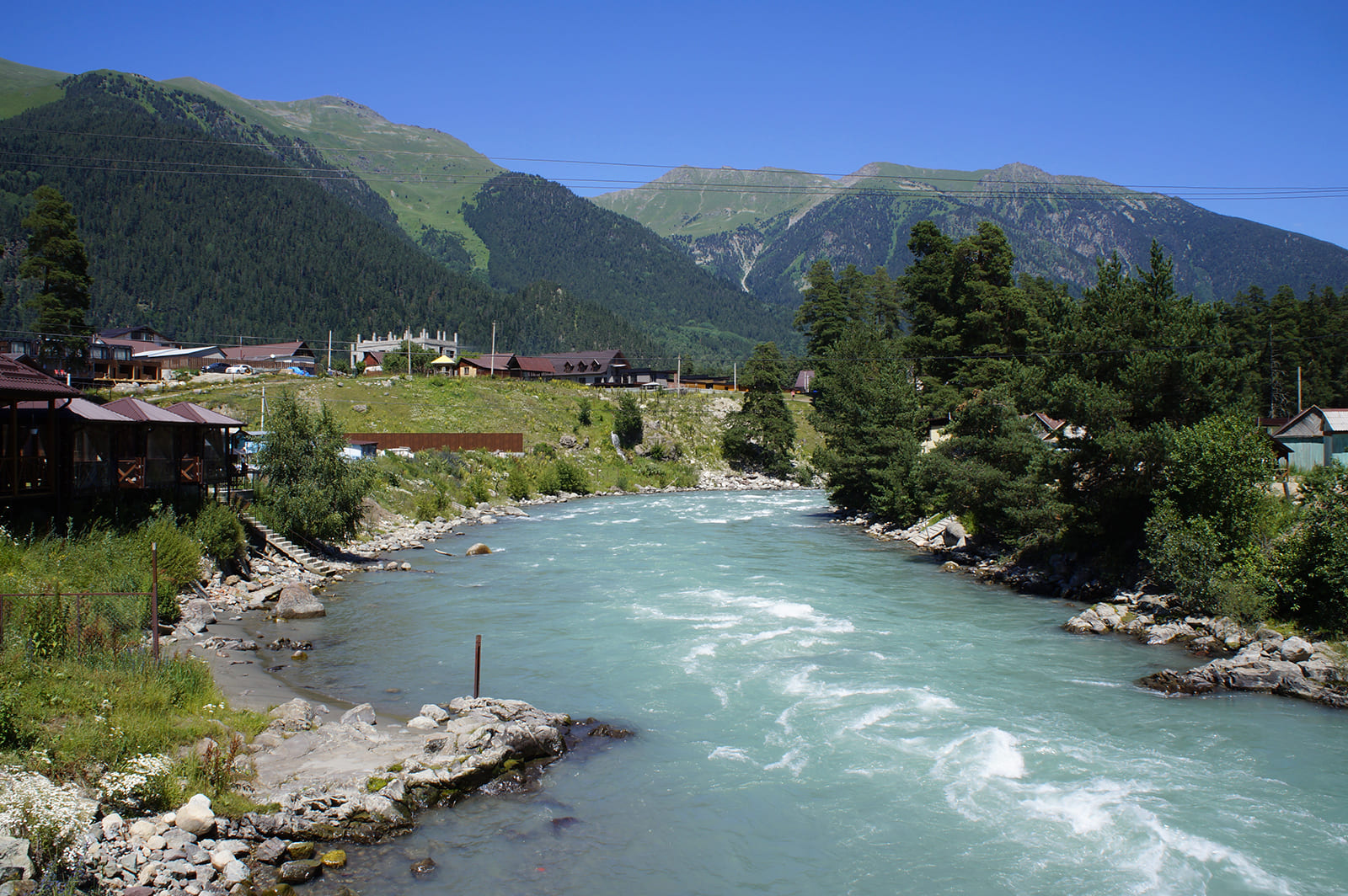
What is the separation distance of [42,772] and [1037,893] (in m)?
12.5

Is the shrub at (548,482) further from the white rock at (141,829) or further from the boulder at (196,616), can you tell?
the white rock at (141,829)

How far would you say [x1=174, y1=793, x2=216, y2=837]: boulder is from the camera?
9.93m

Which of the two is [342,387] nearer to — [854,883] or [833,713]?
[833,713]

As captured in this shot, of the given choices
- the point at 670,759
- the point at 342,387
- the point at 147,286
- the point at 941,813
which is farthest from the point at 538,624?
the point at 147,286

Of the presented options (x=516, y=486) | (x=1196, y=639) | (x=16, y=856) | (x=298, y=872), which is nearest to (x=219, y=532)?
(x=298, y=872)

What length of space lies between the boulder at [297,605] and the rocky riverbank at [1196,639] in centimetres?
2138

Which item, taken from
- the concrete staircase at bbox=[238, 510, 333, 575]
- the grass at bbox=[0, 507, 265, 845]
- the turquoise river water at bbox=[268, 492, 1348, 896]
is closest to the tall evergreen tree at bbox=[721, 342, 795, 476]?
the turquoise river water at bbox=[268, 492, 1348, 896]

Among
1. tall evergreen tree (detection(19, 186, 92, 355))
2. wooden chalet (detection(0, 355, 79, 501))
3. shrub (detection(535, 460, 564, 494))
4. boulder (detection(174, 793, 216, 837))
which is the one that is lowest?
shrub (detection(535, 460, 564, 494))

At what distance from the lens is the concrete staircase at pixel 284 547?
96.5ft

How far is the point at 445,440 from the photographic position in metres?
59.3

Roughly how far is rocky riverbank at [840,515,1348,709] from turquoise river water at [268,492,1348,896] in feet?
2.07

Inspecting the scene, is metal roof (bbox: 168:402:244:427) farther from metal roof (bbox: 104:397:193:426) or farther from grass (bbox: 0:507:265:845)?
grass (bbox: 0:507:265:845)

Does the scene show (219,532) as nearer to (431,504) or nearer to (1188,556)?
(431,504)

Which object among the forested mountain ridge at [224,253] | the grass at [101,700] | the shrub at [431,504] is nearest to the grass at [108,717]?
the grass at [101,700]
